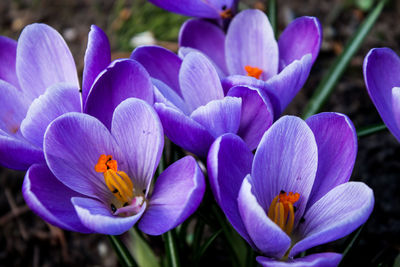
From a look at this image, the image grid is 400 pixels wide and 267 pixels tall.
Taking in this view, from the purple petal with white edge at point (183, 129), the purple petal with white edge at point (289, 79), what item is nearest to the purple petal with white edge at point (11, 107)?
the purple petal with white edge at point (183, 129)

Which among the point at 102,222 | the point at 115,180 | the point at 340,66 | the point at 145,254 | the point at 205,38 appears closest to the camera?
the point at 102,222

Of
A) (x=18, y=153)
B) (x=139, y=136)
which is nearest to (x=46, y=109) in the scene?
(x=18, y=153)

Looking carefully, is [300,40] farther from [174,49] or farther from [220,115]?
[174,49]

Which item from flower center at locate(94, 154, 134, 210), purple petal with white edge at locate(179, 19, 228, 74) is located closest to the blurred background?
flower center at locate(94, 154, 134, 210)

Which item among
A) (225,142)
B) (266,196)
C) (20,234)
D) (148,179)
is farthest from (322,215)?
(20,234)

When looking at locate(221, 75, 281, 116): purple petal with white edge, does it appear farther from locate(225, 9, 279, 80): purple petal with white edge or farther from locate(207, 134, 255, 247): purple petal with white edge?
locate(225, 9, 279, 80): purple petal with white edge

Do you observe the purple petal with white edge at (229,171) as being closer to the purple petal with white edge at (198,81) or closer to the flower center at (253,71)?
the purple petal with white edge at (198,81)
